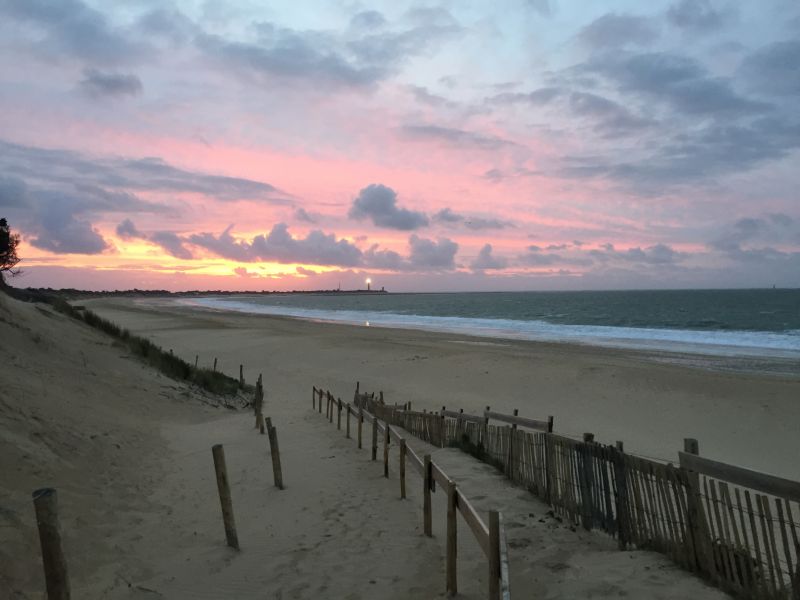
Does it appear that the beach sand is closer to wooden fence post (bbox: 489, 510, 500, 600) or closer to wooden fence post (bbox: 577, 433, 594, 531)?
wooden fence post (bbox: 577, 433, 594, 531)

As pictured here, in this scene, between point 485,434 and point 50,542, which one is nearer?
point 50,542

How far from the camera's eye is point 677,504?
4895mm

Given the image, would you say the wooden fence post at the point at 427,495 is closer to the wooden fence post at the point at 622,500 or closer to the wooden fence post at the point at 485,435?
the wooden fence post at the point at 622,500

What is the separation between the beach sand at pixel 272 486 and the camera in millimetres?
5348

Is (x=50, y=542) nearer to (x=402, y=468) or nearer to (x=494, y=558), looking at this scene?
(x=494, y=558)

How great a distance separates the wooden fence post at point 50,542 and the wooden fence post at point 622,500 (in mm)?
4965

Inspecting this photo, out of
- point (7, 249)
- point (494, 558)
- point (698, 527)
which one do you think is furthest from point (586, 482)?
point (7, 249)

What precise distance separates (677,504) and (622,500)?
72cm

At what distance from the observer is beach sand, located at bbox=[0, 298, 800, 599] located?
17.5ft

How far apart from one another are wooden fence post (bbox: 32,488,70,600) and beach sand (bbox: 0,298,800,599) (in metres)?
1.01

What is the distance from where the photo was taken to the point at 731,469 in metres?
4.42

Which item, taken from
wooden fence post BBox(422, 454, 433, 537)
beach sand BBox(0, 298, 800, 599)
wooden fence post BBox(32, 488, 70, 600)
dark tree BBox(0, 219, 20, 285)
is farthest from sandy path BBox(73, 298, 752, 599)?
dark tree BBox(0, 219, 20, 285)

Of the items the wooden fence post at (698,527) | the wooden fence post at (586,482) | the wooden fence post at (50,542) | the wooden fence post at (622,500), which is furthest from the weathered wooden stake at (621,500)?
the wooden fence post at (50,542)

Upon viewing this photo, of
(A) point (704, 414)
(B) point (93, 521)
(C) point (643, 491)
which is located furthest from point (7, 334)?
(A) point (704, 414)
